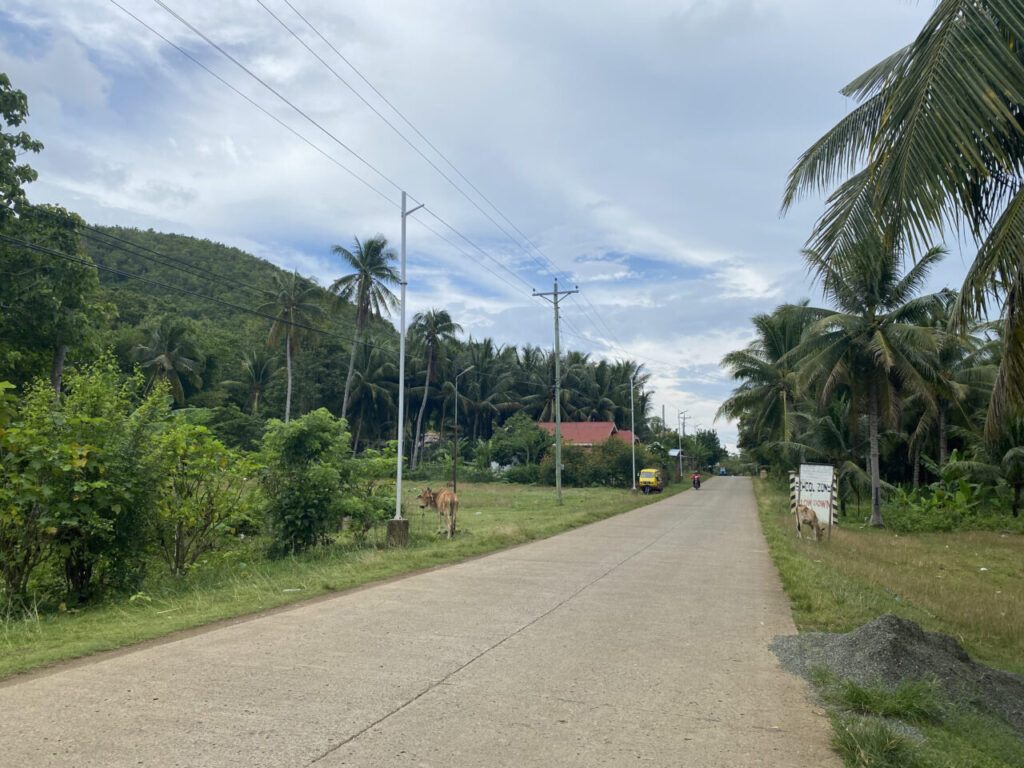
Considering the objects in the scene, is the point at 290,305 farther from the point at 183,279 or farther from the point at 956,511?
the point at 956,511

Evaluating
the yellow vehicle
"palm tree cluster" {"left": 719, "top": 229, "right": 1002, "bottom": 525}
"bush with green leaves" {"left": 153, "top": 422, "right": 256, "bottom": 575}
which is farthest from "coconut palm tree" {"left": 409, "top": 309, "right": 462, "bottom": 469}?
"bush with green leaves" {"left": 153, "top": 422, "right": 256, "bottom": 575}

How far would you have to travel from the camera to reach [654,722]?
4.58m

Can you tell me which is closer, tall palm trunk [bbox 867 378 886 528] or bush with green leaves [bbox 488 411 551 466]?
tall palm trunk [bbox 867 378 886 528]

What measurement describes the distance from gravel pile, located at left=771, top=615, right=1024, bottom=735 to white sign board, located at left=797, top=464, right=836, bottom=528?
13.6m

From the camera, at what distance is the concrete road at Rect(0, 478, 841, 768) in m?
3.97

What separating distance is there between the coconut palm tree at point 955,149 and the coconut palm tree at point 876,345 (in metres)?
17.7

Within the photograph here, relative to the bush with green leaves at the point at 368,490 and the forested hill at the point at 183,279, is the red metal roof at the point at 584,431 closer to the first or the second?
the forested hill at the point at 183,279

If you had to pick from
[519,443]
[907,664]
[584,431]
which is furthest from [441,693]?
[584,431]

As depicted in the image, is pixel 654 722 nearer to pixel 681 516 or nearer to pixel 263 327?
pixel 681 516

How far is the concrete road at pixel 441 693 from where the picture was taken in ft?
13.0

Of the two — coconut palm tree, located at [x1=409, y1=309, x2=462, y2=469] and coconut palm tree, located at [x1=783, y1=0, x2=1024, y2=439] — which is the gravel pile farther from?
coconut palm tree, located at [x1=409, y1=309, x2=462, y2=469]

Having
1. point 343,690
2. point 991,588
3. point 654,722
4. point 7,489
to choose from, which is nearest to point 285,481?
point 7,489

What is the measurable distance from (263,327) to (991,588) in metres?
64.3

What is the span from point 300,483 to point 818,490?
13.8 metres
